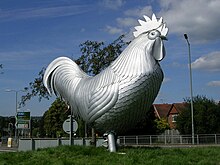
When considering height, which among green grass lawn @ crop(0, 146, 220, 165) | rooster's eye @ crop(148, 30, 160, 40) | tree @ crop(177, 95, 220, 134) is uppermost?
rooster's eye @ crop(148, 30, 160, 40)

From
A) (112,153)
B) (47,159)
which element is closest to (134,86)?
(112,153)

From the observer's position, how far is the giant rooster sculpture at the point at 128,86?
12594 mm

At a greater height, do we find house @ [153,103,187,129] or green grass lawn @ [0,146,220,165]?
house @ [153,103,187,129]

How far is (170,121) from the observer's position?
7175cm

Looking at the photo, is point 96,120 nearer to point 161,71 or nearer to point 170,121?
point 161,71

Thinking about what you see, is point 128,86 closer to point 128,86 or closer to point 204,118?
point 128,86

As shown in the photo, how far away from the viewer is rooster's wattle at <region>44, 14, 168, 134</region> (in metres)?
12.6

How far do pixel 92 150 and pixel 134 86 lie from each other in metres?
2.74

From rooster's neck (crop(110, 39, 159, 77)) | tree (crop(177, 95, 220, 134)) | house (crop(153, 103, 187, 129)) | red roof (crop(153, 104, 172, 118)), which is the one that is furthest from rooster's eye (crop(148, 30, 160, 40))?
red roof (crop(153, 104, 172, 118))

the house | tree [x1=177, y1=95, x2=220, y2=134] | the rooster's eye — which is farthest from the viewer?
the house

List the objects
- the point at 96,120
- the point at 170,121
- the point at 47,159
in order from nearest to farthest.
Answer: the point at 47,159
the point at 96,120
the point at 170,121

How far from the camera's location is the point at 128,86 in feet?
41.2

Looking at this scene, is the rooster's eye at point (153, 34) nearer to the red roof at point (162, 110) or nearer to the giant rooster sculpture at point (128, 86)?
the giant rooster sculpture at point (128, 86)

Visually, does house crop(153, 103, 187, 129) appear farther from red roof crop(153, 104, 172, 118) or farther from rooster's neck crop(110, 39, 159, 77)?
rooster's neck crop(110, 39, 159, 77)
